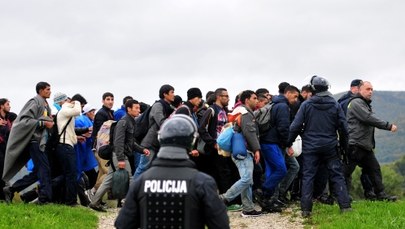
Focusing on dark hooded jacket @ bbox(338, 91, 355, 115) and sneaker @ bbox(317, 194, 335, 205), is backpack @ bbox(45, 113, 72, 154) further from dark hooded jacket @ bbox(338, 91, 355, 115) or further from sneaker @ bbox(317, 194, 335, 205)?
dark hooded jacket @ bbox(338, 91, 355, 115)

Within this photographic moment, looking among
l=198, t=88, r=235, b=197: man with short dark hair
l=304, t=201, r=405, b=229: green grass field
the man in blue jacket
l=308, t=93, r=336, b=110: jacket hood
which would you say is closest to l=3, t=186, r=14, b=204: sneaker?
l=198, t=88, r=235, b=197: man with short dark hair

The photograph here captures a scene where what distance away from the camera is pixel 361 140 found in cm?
1183

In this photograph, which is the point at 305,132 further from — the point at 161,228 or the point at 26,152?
the point at 161,228

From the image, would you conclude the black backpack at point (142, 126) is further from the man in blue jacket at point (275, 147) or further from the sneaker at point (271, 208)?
the sneaker at point (271, 208)

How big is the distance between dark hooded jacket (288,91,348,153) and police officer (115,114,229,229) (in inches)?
225

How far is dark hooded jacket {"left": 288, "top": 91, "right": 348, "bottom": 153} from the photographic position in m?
10.3

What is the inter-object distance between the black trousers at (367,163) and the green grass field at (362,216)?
0.87 meters

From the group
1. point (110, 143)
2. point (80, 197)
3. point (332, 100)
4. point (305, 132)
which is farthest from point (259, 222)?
point (80, 197)

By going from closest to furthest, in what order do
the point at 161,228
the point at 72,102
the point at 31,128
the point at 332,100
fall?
the point at 161,228, the point at 332,100, the point at 31,128, the point at 72,102

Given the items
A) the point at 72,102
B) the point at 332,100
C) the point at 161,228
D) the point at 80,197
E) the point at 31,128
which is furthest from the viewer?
the point at 80,197

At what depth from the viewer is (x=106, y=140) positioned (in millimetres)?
11953

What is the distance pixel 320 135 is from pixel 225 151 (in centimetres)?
179

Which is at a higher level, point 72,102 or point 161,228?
point 72,102

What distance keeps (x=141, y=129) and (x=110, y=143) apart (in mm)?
775
